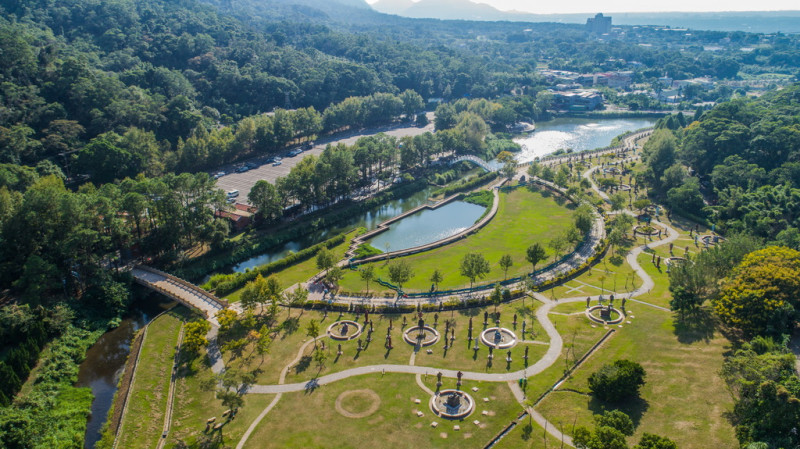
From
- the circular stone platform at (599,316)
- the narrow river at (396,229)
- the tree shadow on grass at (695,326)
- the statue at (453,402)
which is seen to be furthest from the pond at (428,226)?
the tree shadow on grass at (695,326)

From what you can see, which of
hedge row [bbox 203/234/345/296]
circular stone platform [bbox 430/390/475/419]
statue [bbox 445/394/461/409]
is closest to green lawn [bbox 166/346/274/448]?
circular stone platform [bbox 430/390/475/419]

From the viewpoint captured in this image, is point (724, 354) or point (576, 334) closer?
point (724, 354)

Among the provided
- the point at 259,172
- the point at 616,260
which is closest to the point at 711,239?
the point at 616,260

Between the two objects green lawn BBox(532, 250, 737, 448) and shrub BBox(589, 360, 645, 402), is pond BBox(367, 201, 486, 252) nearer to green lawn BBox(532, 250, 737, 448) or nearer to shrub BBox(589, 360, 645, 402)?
green lawn BBox(532, 250, 737, 448)

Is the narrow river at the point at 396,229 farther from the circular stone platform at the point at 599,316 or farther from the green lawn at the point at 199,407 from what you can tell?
the circular stone platform at the point at 599,316

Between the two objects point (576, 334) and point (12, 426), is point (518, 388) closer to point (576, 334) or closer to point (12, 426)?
point (576, 334)

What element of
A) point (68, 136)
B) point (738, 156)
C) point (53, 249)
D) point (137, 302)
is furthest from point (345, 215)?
point (738, 156)
